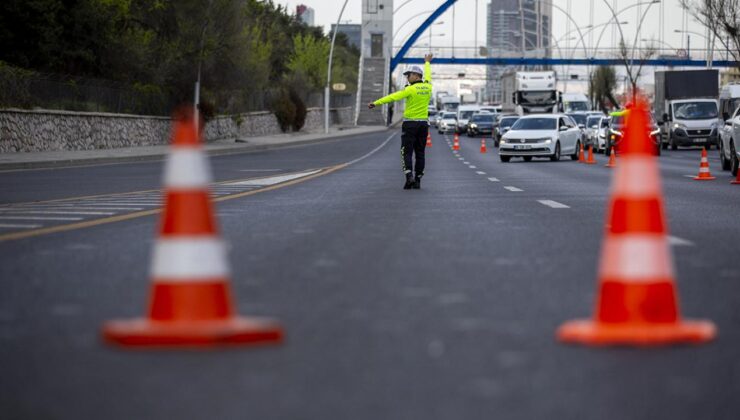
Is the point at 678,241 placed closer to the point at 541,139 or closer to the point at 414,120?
the point at 414,120

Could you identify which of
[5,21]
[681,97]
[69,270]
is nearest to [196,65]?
[5,21]

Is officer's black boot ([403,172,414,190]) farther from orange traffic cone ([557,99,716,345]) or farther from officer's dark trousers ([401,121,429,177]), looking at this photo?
orange traffic cone ([557,99,716,345])

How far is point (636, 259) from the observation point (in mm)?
5715

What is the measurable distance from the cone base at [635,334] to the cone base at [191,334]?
119 centimetres

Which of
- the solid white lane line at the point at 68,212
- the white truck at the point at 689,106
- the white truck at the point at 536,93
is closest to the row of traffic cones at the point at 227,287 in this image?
the solid white lane line at the point at 68,212

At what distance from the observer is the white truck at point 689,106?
2073 inches

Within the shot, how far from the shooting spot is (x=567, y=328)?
→ 18.6 feet

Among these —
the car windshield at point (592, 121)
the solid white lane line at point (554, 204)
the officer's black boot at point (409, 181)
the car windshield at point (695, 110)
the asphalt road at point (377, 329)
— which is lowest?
the asphalt road at point (377, 329)

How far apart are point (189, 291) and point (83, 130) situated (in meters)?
39.6

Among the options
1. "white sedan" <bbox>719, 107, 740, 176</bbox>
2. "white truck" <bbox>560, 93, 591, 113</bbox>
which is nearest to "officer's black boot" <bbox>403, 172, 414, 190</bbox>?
"white sedan" <bbox>719, 107, 740, 176</bbox>

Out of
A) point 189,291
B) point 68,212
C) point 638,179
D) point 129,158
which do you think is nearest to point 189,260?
point 189,291

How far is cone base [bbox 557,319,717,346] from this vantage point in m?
5.46

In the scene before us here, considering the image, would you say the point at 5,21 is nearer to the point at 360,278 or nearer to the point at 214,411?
the point at 360,278

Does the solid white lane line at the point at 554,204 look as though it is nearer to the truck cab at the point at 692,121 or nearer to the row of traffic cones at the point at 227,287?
the row of traffic cones at the point at 227,287
